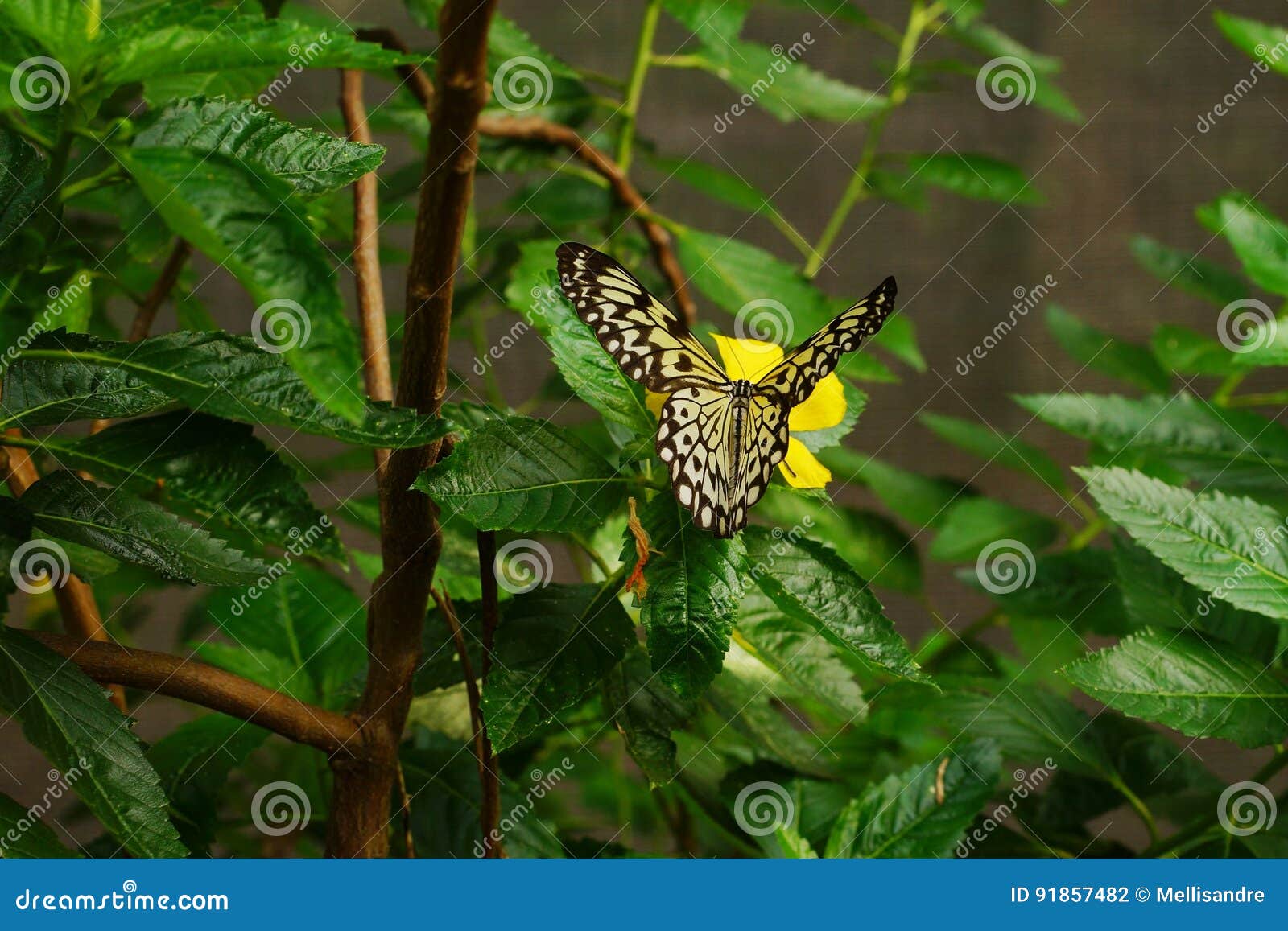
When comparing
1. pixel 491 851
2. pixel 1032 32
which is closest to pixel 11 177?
pixel 491 851

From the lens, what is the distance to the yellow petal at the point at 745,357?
0.51 meters

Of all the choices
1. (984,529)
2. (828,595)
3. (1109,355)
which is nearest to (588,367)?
(828,595)

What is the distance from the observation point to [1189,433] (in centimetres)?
83

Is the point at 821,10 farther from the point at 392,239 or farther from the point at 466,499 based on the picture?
the point at 392,239

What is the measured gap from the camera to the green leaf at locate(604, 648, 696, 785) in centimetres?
53

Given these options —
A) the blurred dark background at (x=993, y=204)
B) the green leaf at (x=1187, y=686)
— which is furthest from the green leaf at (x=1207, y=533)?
the blurred dark background at (x=993, y=204)

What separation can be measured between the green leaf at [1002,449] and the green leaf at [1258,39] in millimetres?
388

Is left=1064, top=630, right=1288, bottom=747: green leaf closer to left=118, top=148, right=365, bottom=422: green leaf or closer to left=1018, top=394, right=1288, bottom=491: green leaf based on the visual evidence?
left=1018, top=394, right=1288, bottom=491: green leaf

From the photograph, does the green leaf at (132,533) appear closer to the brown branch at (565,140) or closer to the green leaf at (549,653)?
the green leaf at (549,653)

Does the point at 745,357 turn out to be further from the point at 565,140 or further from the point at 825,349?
the point at 565,140

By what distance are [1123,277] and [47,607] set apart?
5.41 ft

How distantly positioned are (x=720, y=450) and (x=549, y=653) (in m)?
0.13

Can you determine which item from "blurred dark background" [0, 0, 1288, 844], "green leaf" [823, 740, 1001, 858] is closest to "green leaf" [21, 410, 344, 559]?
"green leaf" [823, 740, 1001, 858]

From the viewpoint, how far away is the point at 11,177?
44cm
